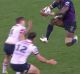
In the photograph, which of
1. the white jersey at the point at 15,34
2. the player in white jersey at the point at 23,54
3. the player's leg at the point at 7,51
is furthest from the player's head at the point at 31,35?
the player's leg at the point at 7,51

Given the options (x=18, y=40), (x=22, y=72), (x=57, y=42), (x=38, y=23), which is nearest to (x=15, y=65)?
(x=22, y=72)

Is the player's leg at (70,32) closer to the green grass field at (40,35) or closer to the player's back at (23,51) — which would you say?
the green grass field at (40,35)

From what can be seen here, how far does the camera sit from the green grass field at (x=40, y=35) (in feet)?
47.7

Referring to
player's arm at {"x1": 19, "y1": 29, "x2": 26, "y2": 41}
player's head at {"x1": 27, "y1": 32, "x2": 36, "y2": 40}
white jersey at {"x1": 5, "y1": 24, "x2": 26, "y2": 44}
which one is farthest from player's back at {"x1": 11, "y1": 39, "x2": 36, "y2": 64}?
white jersey at {"x1": 5, "y1": 24, "x2": 26, "y2": 44}

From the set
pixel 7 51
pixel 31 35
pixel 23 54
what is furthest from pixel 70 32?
pixel 23 54

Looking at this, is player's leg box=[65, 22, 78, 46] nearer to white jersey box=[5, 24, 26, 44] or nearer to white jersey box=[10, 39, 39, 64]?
white jersey box=[5, 24, 26, 44]

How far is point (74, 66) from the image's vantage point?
48.0 feet

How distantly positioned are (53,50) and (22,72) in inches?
181

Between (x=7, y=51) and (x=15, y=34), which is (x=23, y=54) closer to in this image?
(x=15, y=34)

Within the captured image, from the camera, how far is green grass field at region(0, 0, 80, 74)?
1453 cm

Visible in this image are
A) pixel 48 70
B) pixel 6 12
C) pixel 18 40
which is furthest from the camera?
pixel 6 12

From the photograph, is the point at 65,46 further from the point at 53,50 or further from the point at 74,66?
the point at 74,66

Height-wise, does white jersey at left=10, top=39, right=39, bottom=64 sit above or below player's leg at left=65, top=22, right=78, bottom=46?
above

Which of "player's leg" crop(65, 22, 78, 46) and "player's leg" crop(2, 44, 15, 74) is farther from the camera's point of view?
"player's leg" crop(65, 22, 78, 46)
